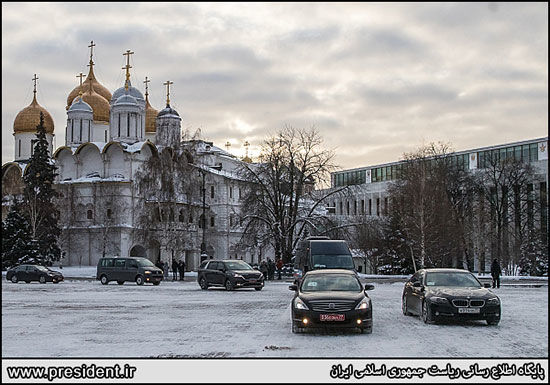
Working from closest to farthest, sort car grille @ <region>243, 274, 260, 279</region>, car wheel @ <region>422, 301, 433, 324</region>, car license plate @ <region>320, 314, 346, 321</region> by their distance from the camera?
car license plate @ <region>320, 314, 346, 321</region>, car wheel @ <region>422, 301, 433, 324</region>, car grille @ <region>243, 274, 260, 279</region>

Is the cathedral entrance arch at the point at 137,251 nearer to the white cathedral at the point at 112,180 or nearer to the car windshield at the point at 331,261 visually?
the white cathedral at the point at 112,180

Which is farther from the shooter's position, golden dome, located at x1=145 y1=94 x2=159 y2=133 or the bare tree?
golden dome, located at x1=145 y1=94 x2=159 y2=133

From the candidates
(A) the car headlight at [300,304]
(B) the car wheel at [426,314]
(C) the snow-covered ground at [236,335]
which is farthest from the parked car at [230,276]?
(A) the car headlight at [300,304]

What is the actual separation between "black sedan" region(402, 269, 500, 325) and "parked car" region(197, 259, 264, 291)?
18.0 m

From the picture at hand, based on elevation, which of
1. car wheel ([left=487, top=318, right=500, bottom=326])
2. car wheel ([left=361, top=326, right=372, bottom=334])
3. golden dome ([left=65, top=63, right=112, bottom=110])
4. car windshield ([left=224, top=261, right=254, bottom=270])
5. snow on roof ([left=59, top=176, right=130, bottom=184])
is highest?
golden dome ([left=65, top=63, right=112, bottom=110])

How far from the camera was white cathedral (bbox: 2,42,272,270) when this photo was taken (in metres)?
78.2

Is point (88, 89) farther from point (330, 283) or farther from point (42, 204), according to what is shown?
point (330, 283)

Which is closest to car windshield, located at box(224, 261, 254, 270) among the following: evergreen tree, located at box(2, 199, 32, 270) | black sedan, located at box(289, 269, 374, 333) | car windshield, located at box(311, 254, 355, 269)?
car windshield, located at box(311, 254, 355, 269)

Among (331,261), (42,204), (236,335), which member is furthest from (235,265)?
(42,204)

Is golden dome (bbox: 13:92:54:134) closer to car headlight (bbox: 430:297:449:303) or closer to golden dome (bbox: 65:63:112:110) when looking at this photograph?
golden dome (bbox: 65:63:112:110)

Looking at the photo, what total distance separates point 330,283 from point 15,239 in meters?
55.0

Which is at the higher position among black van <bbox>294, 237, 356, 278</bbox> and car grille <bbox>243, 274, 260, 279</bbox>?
black van <bbox>294, 237, 356, 278</bbox>

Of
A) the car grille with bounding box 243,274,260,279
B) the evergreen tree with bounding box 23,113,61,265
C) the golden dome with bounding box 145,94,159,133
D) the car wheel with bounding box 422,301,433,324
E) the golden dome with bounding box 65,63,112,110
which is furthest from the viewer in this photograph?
the golden dome with bounding box 145,94,159,133

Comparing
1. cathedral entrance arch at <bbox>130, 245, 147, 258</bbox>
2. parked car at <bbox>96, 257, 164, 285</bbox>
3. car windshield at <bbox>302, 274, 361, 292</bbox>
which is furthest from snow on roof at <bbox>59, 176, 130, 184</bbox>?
car windshield at <bbox>302, 274, 361, 292</bbox>
